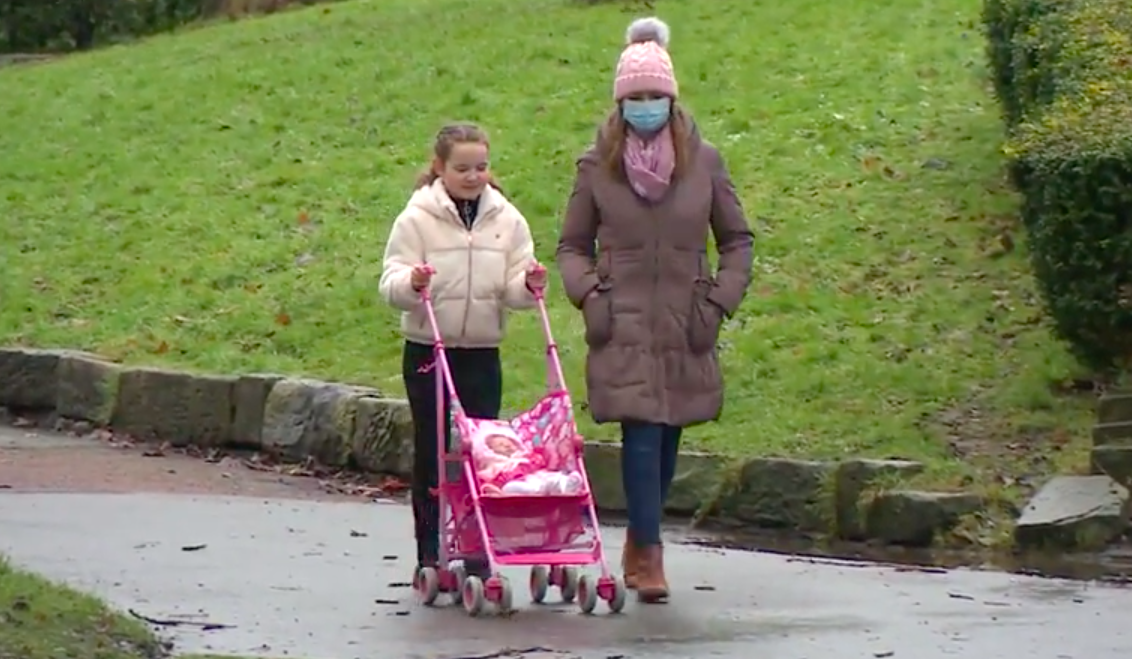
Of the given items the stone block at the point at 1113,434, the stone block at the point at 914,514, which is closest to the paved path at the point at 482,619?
the stone block at the point at 914,514

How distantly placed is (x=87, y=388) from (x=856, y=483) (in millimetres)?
5446

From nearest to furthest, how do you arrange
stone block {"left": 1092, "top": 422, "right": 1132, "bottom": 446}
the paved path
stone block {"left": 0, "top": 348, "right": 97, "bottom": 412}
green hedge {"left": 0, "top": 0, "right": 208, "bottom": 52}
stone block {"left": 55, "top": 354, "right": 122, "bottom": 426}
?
1. the paved path
2. stone block {"left": 1092, "top": 422, "right": 1132, "bottom": 446}
3. stone block {"left": 55, "top": 354, "right": 122, "bottom": 426}
4. stone block {"left": 0, "top": 348, "right": 97, "bottom": 412}
5. green hedge {"left": 0, "top": 0, "right": 208, "bottom": 52}

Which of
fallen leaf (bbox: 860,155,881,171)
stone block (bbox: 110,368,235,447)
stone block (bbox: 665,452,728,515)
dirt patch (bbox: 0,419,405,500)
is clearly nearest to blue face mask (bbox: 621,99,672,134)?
stone block (bbox: 665,452,728,515)

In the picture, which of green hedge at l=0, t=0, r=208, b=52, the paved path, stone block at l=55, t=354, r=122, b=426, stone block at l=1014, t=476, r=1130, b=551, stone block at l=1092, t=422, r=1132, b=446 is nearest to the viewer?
the paved path

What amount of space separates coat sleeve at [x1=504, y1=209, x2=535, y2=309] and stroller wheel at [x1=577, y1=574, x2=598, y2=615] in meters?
0.97

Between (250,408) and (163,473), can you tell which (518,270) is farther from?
(250,408)

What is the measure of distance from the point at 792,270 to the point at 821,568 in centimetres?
430

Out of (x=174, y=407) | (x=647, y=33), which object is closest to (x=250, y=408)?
(x=174, y=407)

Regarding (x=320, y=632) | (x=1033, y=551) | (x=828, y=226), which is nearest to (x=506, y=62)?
(x=828, y=226)

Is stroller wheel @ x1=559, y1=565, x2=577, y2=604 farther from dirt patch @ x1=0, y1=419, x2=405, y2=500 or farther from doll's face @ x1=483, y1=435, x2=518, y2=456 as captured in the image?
dirt patch @ x1=0, y1=419, x2=405, y2=500

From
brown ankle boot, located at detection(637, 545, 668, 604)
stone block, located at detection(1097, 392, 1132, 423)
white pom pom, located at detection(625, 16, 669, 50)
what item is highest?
white pom pom, located at detection(625, 16, 669, 50)

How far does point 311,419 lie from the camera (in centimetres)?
1255

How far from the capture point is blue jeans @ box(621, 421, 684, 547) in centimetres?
820

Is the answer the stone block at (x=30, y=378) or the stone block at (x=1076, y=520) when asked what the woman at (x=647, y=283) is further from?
the stone block at (x=30, y=378)
